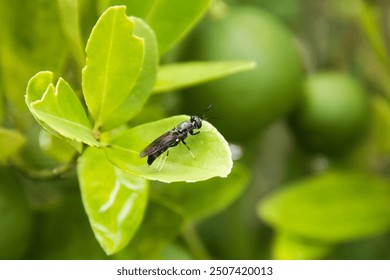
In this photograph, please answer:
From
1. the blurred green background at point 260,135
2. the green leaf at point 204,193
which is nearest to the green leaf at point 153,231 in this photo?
the blurred green background at point 260,135

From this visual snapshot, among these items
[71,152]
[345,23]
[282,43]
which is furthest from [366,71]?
[71,152]

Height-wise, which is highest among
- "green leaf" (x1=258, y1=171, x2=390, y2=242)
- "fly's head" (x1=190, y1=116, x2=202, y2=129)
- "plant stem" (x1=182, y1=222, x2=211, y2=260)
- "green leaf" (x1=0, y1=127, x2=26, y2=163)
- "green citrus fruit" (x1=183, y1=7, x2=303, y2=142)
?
"green citrus fruit" (x1=183, y1=7, x2=303, y2=142)

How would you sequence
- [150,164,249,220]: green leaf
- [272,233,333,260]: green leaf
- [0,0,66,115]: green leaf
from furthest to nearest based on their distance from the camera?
1. [272,233,333,260]: green leaf
2. [150,164,249,220]: green leaf
3. [0,0,66,115]: green leaf

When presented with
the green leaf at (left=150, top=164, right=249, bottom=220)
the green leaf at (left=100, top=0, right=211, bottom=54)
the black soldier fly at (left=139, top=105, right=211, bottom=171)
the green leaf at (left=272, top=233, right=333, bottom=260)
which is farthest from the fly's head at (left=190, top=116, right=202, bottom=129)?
the green leaf at (left=272, top=233, right=333, bottom=260)

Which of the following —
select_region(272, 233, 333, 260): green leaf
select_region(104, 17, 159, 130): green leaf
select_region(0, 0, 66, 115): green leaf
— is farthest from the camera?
select_region(272, 233, 333, 260): green leaf

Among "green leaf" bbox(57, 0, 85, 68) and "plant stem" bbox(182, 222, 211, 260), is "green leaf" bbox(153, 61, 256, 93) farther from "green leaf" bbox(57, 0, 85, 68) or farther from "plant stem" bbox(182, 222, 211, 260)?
"plant stem" bbox(182, 222, 211, 260)
